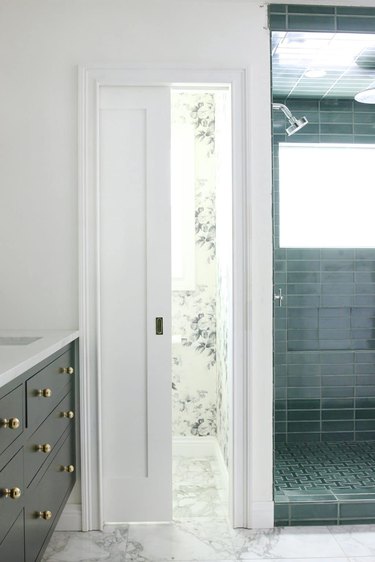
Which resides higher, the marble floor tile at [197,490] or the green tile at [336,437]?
the green tile at [336,437]

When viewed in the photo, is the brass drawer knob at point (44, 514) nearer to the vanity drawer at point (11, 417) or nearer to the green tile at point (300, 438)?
the vanity drawer at point (11, 417)

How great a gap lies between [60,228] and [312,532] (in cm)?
184

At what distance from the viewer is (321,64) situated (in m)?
2.94

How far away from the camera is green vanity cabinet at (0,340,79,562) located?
4.70 feet

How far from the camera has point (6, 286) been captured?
2.46m

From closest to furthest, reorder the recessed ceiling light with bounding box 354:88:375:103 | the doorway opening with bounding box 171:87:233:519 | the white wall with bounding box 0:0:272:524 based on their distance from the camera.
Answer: the white wall with bounding box 0:0:272:524 → the recessed ceiling light with bounding box 354:88:375:103 → the doorway opening with bounding box 171:87:233:519

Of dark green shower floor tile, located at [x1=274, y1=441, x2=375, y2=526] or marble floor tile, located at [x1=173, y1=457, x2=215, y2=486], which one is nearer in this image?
dark green shower floor tile, located at [x1=274, y1=441, x2=375, y2=526]

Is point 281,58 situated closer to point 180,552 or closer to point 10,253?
point 10,253

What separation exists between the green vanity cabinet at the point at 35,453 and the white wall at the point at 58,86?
15.1 inches

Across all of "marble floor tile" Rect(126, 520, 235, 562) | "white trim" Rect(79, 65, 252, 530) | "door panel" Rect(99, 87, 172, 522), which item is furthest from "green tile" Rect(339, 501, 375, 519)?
"door panel" Rect(99, 87, 172, 522)

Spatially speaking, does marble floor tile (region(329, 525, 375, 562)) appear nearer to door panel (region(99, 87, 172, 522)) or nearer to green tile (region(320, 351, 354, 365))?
door panel (region(99, 87, 172, 522))

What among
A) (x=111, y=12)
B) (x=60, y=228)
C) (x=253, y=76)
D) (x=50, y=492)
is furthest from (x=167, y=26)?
(x=50, y=492)

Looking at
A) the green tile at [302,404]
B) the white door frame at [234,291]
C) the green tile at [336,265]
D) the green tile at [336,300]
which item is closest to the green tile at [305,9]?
the white door frame at [234,291]

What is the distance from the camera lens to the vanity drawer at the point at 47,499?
5.44ft
